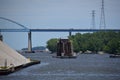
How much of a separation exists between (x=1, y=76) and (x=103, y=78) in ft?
37.4

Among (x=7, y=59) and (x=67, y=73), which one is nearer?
(x=67, y=73)

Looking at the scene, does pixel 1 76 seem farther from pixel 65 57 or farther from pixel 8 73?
pixel 65 57

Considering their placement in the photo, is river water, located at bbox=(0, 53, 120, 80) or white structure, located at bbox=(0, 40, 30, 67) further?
white structure, located at bbox=(0, 40, 30, 67)

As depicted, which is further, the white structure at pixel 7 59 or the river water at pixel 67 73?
the white structure at pixel 7 59

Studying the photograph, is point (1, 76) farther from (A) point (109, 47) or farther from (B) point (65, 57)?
(A) point (109, 47)

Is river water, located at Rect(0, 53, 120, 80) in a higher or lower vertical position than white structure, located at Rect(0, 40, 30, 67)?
lower

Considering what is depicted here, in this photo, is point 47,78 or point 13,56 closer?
point 47,78

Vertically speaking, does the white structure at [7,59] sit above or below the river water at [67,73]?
above

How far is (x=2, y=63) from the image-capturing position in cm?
7956

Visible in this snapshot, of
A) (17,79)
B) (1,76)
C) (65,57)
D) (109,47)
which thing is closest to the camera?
(17,79)

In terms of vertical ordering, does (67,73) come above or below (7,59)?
below

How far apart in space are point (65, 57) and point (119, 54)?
2313 cm

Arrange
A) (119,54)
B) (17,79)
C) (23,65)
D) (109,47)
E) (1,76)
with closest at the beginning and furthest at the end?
(17,79) → (1,76) → (23,65) → (119,54) → (109,47)

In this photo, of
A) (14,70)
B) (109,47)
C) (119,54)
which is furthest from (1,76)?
(109,47)
